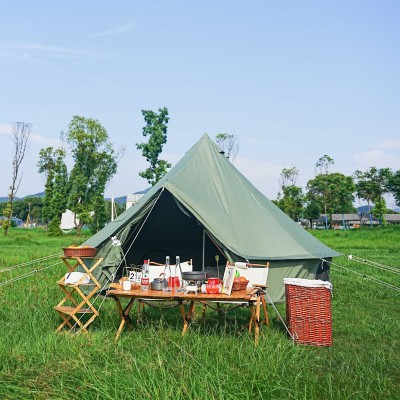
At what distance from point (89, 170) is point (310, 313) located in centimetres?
3077

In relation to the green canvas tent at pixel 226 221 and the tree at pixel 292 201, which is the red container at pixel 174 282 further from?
the tree at pixel 292 201

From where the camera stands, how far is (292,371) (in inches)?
133

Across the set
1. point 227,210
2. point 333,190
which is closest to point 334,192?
point 333,190

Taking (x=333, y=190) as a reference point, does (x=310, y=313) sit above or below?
below

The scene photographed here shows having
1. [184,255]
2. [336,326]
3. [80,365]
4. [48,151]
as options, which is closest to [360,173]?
[48,151]

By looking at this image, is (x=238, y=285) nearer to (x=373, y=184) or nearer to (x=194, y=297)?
(x=194, y=297)

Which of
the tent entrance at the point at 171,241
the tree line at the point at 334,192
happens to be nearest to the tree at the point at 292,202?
the tree line at the point at 334,192

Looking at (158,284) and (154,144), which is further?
(154,144)

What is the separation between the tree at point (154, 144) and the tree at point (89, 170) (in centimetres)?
582

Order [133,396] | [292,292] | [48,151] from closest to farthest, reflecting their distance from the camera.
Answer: [133,396] < [292,292] < [48,151]

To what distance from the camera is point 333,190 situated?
41.9m

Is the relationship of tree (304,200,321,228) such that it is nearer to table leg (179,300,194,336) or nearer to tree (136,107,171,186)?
tree (136,107,171,186)

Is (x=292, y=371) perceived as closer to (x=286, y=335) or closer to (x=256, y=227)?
(x=286, y=335)

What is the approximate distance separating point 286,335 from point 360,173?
42192 millimetres
